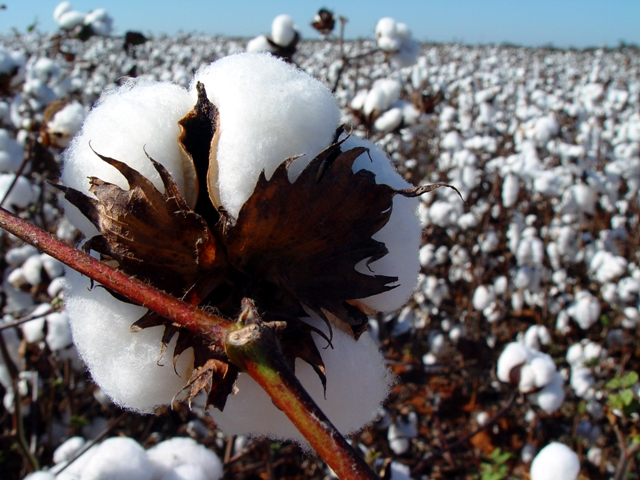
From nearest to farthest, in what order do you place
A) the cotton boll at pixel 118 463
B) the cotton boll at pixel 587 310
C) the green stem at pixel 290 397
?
the green stem at pixel 290 397 < the cotton boll at pixel 118 463 < the cotton boll at pixel 587 310

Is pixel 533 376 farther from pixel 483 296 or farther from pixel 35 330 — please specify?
pixel 35 330

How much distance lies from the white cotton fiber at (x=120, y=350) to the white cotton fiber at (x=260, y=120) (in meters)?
0.14

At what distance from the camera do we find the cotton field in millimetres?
1517

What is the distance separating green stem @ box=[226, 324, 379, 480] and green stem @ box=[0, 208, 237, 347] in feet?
0.09

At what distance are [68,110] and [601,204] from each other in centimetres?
367

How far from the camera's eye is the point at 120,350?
500 mm

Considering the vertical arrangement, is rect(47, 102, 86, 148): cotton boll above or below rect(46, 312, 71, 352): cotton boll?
above

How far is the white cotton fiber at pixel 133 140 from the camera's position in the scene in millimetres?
473

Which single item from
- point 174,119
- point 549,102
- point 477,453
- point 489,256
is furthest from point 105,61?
point 174,119

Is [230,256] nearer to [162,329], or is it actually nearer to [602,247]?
[162,329]

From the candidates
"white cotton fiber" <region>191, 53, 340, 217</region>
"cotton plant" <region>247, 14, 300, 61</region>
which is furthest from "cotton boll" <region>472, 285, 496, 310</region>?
"white cotton fiber" <region>191, 53, 340, 217</region>

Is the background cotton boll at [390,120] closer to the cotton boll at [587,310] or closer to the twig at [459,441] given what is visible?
the twig at [459,441]

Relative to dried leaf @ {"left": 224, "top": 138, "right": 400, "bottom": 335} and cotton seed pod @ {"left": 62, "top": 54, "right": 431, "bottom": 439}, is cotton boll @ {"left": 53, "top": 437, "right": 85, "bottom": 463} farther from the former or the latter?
dried leaf @ {"left": 224, "top": 138, "right": 400, "bottom": 335}

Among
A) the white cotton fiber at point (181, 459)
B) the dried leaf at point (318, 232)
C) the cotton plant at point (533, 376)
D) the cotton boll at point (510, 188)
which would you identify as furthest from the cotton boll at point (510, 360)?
the cotton boll at point (510, 188)
